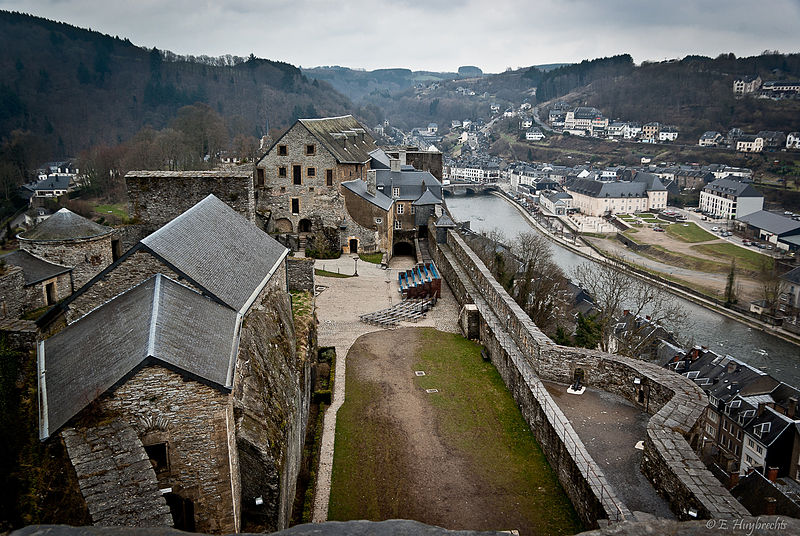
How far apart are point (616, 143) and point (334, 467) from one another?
14380cm

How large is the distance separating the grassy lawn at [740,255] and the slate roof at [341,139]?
4255 centimetres

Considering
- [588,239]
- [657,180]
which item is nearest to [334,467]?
[588,239]

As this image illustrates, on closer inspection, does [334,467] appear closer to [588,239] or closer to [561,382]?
[561,382]

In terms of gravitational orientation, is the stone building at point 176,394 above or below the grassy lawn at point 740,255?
above

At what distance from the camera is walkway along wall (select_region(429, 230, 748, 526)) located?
316 inches

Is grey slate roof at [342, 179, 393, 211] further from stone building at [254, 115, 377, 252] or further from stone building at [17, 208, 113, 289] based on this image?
stone building at [17, 208, 113, 289]

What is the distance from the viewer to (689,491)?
7715 millimetres

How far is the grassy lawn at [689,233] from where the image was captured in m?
71.6

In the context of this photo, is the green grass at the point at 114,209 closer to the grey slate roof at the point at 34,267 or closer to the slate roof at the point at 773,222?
the grey slate roof at the point at 34,267

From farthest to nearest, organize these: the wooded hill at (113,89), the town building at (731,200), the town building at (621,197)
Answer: the wooded hill at (113,89) → the town building at (621,197) → the town building at (731,200)

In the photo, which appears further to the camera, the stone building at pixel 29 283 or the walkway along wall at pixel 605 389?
the stone building at pixel 29 283

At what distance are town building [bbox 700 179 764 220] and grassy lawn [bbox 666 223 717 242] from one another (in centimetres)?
610

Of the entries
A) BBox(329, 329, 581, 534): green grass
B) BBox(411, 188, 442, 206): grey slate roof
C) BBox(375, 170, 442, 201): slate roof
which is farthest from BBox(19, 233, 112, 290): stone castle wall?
BBox(411, 188, 442, 206): grey slate roof

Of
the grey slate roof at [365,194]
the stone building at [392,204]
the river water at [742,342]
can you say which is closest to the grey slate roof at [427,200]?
the stone building at [392,204]
